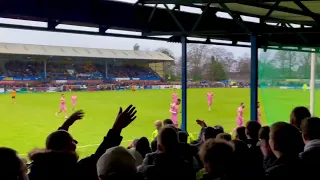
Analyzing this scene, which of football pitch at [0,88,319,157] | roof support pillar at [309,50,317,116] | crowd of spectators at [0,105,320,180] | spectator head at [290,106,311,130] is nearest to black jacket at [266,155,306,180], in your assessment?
crowd of spectators at [0,105,320,180]

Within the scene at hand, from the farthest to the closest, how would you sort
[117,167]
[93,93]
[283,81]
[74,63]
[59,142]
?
1. [93,93]
2. [74,63]
3. [283,81]
4. [59,142]
5. [117,167]

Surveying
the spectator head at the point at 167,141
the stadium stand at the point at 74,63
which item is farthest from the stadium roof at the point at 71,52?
the spectator head at the point at 167,141

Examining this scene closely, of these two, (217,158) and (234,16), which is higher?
(234,16)

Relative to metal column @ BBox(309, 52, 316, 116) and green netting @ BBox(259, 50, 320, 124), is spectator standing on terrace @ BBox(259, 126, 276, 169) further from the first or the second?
metal column @ BBox(309, 52, 316, 116)

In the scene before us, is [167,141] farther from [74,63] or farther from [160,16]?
[74,63]

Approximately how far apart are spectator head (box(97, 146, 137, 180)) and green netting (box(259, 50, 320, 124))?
7.52 m

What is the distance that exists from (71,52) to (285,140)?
45.6ft

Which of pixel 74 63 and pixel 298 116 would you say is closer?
pixel 298 116

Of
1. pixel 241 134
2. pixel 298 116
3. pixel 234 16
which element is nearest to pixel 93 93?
pixel 234 16

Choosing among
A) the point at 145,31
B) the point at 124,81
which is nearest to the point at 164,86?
the point at 124,81

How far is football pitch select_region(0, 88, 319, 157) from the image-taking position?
1066cm

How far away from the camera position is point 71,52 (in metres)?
15.1

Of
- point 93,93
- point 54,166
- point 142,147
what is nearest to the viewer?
point 54,166

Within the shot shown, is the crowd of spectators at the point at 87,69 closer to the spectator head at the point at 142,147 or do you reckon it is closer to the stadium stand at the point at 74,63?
the stadium stand at the point at 74,63
